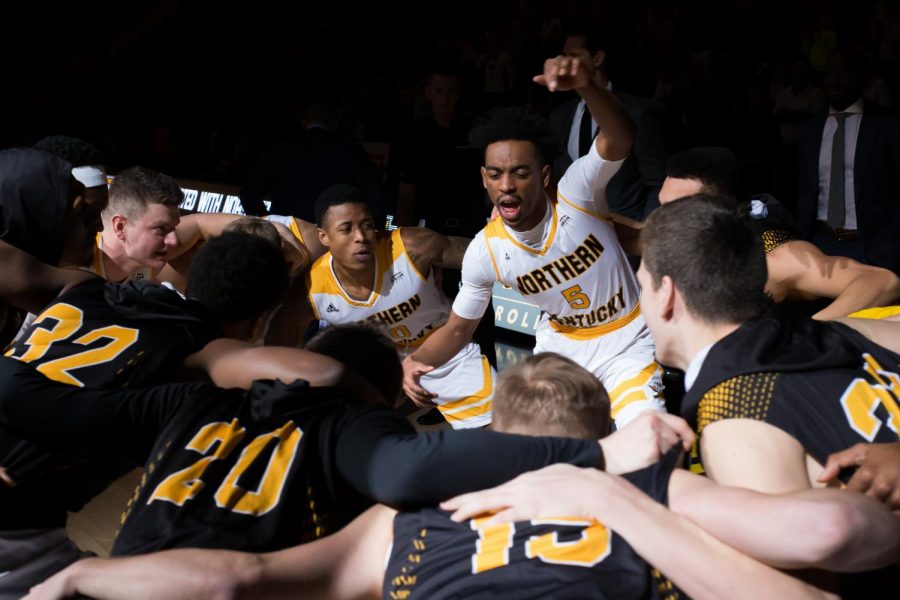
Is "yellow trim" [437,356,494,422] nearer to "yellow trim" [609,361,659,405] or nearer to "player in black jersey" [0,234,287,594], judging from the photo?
"yellow trim" [609,361,659,405]

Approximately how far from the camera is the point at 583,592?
164 cm

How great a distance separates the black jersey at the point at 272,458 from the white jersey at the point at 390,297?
8.55ft

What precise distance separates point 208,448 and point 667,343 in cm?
108

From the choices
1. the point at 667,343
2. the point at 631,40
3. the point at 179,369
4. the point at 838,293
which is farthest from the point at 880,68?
the point at 179,369

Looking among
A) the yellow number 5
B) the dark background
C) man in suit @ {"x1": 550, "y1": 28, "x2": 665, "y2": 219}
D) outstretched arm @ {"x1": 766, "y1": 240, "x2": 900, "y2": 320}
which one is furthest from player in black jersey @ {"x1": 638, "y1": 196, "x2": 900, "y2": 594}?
the dark background

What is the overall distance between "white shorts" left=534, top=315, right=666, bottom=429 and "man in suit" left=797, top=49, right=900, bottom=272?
182 cm

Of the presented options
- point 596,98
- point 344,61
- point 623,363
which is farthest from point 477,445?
point 344,61

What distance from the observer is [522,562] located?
5.55 feet

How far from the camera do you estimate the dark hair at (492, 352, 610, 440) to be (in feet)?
6.51

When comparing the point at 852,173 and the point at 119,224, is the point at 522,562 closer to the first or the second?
the point at 119,224

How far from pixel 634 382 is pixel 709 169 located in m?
0.96

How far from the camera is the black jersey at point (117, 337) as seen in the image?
8.22 ft

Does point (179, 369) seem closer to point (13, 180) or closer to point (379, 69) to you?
point (13, 180)

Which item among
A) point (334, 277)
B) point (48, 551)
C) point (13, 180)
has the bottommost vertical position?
point (48, 551)
